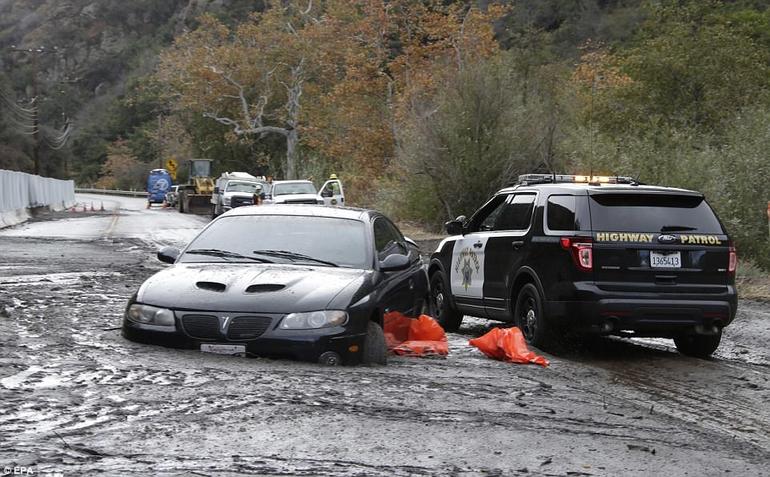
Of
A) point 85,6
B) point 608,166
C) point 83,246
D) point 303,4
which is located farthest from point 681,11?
point 85,6

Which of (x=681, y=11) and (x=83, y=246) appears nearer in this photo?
(x=83, y=246)

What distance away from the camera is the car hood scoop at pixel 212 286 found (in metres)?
8.35

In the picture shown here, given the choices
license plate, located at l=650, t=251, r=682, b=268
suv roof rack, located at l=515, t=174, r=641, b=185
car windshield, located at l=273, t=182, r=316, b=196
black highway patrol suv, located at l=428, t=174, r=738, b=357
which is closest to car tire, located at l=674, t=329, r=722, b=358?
black highway patrol suv, located at l=428, t=174, r=738, b=357

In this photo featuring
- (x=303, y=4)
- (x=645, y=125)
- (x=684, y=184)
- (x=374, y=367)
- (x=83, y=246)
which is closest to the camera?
(x=374, y=367)

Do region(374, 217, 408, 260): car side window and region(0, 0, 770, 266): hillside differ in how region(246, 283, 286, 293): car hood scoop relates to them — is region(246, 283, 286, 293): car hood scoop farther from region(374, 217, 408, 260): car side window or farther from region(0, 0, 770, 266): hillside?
region(0, 0, 770, 266): hillside

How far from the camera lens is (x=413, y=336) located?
32.2 ft

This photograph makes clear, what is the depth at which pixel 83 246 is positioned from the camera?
2378cm

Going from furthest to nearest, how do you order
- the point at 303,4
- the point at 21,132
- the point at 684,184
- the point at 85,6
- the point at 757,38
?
the point at 85,6 < the point at 21,132 < the point at 303,4 < the point at 757,38 < the point at 684,184

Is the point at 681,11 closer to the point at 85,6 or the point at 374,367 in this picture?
the point at 374,367

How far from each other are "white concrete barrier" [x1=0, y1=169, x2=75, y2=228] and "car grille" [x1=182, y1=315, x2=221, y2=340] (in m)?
27.5

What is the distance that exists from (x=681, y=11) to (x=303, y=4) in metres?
29.3

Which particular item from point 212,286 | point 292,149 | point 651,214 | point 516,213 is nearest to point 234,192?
point 292,149

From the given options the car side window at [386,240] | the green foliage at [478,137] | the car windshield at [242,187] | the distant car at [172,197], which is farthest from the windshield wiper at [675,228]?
the distant car at [172,197]

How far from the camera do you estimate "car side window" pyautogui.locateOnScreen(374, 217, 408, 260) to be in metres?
9.80
